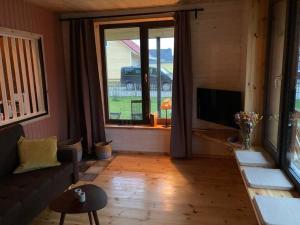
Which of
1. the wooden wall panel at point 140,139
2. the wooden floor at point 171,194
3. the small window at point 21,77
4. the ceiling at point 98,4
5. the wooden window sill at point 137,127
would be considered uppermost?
the ceiling at point 98,4

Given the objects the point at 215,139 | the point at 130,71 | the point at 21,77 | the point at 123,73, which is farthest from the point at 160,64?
the point at 21,77

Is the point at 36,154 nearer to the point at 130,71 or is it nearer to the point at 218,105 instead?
the point at 130,71

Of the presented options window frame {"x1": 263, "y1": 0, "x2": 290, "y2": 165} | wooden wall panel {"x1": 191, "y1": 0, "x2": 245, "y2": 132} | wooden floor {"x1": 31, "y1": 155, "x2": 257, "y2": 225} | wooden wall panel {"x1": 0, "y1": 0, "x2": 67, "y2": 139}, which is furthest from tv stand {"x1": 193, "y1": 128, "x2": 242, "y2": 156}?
wooden wall panel {"x1": 0, "y1": 0, "x2": 67, "y2": 139}

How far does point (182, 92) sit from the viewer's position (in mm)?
3766

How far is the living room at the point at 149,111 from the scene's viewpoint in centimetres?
227

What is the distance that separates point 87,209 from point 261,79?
2407 mm

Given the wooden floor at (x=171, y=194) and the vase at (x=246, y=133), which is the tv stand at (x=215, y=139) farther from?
the vase at (x=246, y=133)

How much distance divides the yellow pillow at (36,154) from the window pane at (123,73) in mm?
1813

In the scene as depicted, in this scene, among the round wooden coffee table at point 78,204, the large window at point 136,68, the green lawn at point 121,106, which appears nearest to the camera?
the round wooden coffee table at point 78,204

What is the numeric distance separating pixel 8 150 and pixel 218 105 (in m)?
2.66

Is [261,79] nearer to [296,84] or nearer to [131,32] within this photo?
[296,84]

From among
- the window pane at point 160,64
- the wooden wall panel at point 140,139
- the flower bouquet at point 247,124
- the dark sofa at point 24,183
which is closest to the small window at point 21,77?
the dark sofa at point 24,183

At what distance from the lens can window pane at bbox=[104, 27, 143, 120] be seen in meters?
4.16

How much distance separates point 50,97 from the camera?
3869mm
